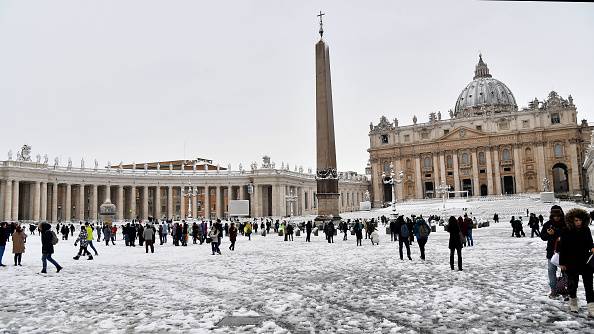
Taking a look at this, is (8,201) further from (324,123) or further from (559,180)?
(559,180)

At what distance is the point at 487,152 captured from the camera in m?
87.9

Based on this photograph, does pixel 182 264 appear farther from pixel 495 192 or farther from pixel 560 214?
pixel 495 192

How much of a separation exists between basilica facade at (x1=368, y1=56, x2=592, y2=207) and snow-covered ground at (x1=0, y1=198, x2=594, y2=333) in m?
67.1

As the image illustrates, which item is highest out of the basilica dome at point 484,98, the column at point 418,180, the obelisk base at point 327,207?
the basilica dome at point 484,98

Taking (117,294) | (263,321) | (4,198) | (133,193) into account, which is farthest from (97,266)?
(133,193)

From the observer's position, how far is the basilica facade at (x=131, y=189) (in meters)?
57.8

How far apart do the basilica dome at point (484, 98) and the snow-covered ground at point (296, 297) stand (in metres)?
102

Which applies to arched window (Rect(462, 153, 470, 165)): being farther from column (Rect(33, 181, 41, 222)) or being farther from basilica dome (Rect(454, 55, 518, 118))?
column (Rect(33, 181, 41, 222))

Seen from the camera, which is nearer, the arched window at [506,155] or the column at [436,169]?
the arched window at [506,155]

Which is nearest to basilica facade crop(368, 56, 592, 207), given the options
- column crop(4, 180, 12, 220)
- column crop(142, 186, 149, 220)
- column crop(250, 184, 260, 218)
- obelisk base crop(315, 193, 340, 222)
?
column crop(250, 184, 260, 218)

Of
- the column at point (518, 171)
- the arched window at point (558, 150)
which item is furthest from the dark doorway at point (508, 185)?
the arched window at point (558, 150)

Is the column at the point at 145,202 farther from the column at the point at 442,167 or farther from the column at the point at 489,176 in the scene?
the column at the point at 489,176

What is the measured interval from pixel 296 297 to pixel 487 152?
8707 centimetres

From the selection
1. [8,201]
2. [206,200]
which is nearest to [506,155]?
[206,200]
